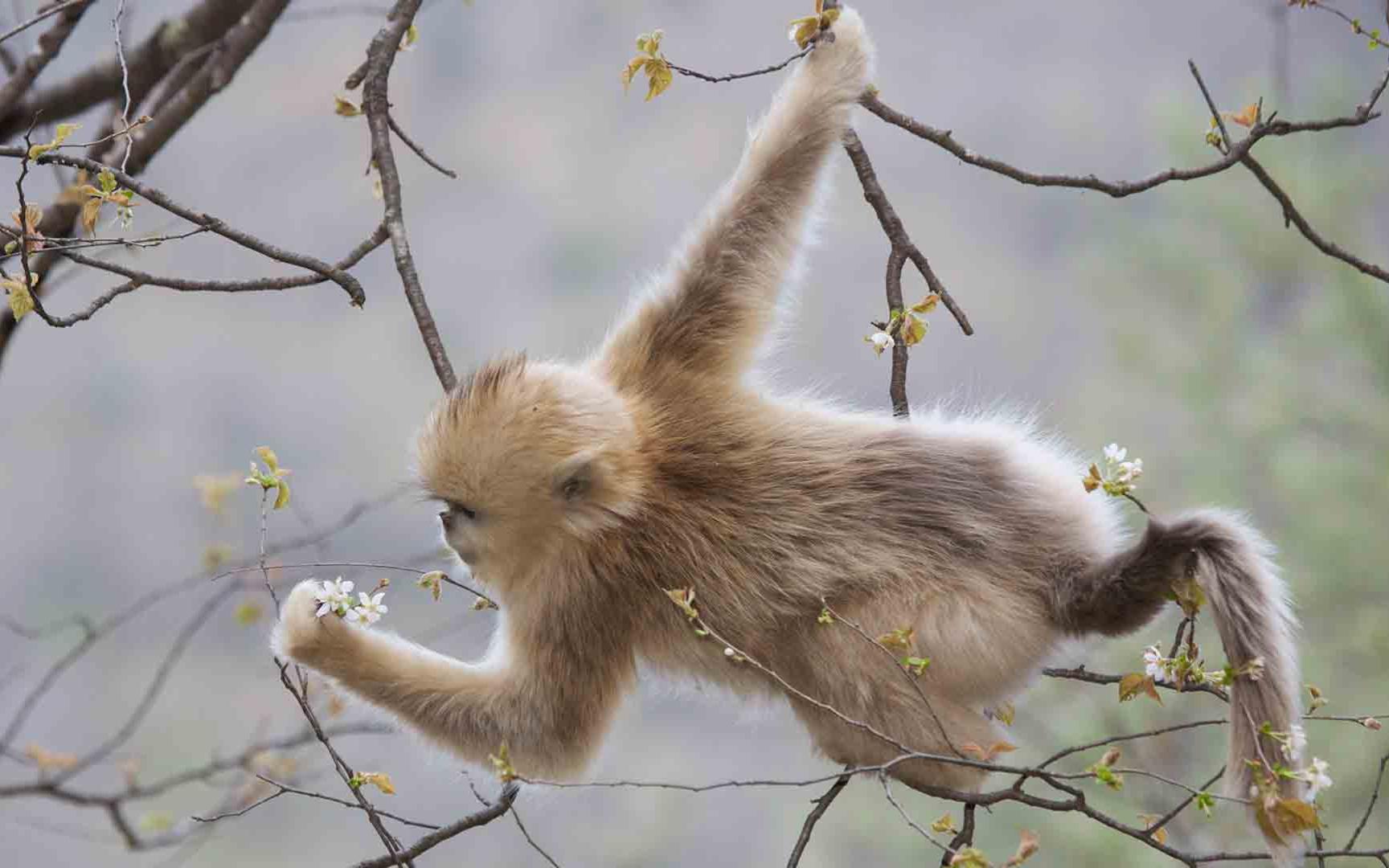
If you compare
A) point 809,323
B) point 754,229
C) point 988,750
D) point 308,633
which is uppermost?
Result: point 809,323

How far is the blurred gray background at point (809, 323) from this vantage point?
A: 19.8ft

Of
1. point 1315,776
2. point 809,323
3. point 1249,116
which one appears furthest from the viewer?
point 809,323

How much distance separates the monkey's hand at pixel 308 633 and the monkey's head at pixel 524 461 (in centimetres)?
26

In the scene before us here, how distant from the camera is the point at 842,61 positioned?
201 centimetres

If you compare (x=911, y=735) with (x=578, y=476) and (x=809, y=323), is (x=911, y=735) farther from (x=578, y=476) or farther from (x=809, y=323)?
(x=809, y=323)

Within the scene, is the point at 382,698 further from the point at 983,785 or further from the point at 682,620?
the point at 983,785

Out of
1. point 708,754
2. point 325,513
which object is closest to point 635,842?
point 708,754

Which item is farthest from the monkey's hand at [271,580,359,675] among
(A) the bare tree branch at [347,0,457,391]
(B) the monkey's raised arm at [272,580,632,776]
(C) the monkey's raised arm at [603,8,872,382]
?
(C) the monkey's raised arm at [603,8,872,382]

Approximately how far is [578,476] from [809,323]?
3.28m

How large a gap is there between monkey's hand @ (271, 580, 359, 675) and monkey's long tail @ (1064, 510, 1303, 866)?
1005mm

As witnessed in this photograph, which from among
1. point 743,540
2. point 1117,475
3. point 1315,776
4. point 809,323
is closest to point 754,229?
point 743,540

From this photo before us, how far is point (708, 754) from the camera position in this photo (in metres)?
6.68

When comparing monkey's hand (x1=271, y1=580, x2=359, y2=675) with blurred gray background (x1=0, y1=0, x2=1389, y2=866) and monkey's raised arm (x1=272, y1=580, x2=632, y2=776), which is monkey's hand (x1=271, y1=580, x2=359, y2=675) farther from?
blurred gray background (x1=0, y1=0, x2=1389, y2=866)

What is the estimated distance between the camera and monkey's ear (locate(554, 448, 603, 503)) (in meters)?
1.76
